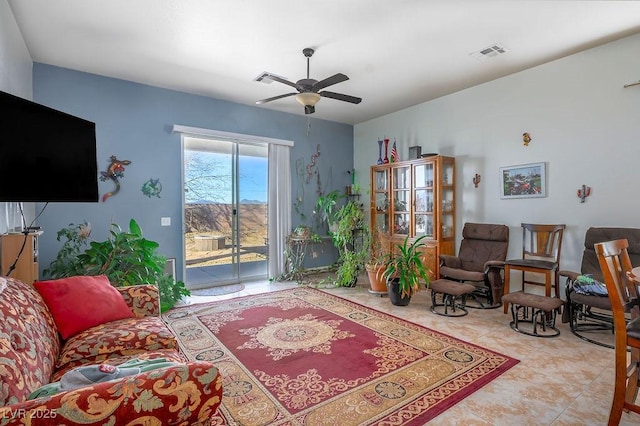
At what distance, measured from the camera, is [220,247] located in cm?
511

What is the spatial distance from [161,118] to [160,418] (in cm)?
437

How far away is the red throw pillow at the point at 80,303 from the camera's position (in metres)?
1.86

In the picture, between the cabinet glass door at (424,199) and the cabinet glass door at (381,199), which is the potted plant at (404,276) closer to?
the cabinet glass door at (424,199)

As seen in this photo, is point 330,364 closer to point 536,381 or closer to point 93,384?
point 536,381

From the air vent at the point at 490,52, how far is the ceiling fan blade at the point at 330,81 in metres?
1.60

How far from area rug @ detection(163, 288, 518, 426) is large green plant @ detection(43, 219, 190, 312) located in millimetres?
522

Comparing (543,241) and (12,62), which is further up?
(12,62)

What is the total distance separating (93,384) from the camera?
1152 millimetres

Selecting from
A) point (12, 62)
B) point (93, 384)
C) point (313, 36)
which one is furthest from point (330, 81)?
point (93, 384)

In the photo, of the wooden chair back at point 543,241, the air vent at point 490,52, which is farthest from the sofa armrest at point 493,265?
the air vent at point 490,52

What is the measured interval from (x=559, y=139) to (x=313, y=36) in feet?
9.91

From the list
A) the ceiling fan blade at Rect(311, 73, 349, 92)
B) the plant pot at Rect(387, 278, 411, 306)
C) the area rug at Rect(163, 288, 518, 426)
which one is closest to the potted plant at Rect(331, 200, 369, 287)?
the plant pot at Rect(387, 278, 411, 306)

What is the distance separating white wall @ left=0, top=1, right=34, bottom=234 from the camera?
246cm

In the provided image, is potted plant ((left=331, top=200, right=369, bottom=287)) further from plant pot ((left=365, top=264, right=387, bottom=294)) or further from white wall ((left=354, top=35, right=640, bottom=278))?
white wall ((left=354, top=35, right=640, bottom=278))
